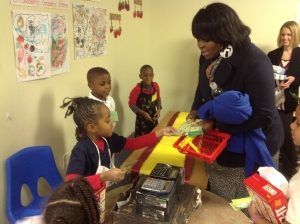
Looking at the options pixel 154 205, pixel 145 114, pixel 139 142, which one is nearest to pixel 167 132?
pixel 139 142

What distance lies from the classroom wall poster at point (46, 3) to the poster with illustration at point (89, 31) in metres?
0.11

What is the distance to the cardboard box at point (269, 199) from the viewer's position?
1.00 meters

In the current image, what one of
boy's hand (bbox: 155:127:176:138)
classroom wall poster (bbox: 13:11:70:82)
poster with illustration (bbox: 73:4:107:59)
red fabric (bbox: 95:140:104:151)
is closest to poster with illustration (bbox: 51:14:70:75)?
classroom wall poster (bbox: 13:11:70:82)

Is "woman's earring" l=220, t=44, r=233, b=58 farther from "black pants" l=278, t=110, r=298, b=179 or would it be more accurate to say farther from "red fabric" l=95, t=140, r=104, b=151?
"black pants" l=278, t=110, r=298, b=179

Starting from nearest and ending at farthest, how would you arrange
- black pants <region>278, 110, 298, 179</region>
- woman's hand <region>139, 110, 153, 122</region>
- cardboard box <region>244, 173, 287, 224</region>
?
cardboard box <region>244, 173, 287, 224</region> → black pants <region>278, 110, 298, 179</region> → woman's hand <region>139, 110, 153, 122</region>

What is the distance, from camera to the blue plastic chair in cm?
153

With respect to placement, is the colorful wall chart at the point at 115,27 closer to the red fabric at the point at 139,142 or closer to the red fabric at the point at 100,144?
the red fabric at the point at 139,142

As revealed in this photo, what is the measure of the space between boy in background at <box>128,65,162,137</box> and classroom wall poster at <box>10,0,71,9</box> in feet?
3.85

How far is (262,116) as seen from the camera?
1.34 m

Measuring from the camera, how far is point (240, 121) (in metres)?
1.37

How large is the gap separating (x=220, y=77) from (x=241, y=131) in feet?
0.98

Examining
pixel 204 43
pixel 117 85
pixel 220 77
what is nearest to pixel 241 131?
pixel 220 77

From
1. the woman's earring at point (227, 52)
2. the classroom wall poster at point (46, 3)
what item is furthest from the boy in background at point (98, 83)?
the woman's earring at point (227, 52)

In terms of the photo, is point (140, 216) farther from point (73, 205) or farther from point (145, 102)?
point (145, 102)
